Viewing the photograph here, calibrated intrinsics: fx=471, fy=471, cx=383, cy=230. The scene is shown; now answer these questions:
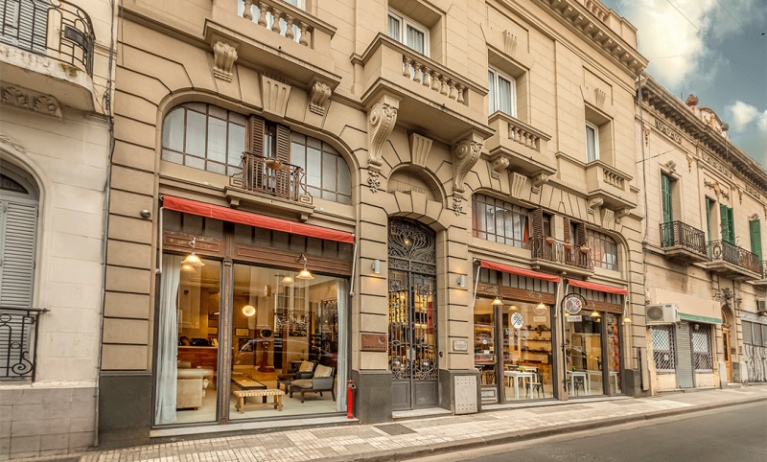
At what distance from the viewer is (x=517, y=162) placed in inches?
582

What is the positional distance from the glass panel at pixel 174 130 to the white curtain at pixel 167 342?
2.20 meters

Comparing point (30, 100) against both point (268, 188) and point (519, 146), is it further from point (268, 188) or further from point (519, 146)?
point (519, 146)

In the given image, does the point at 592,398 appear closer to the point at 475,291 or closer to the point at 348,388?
the point at 475,291

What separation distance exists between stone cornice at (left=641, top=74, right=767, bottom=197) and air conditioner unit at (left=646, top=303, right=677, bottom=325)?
30.9ft

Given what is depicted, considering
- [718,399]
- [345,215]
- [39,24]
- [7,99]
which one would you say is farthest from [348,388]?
[718,399]

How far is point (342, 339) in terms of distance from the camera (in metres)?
11.0

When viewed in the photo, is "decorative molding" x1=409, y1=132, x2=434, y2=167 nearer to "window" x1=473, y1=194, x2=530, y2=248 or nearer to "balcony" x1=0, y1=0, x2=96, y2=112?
"window" x1=473, y1=194, x2=530, y2=248

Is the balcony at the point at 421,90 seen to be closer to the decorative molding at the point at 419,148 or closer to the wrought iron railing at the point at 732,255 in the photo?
the decorative molding at the point at 419,148

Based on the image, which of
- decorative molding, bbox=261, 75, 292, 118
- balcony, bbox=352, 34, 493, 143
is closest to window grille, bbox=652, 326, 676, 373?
balcony, bbox=352, 34, 493, 143

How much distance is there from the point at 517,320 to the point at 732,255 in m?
18.3

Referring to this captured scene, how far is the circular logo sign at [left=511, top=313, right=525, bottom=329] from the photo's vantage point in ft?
48.7

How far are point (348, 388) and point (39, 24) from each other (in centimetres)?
884

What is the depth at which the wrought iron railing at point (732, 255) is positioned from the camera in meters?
24.7

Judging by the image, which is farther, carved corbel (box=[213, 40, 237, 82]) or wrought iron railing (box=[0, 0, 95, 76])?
carved corbel (box=[213, 40, 237, 82])
